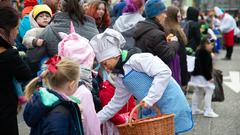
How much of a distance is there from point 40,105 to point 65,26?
1.63 metres

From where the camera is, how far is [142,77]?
165 inches

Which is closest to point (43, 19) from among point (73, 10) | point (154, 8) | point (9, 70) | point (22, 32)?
point (22, 32)

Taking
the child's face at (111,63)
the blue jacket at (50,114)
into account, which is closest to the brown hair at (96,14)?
the child's face at (111,63)

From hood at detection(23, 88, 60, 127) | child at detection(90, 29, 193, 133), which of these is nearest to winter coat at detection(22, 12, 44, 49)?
child at detection(90, 29, 193, 133)

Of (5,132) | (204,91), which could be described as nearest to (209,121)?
(204,91)

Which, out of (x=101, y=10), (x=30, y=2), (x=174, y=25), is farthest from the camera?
(x=30, y=2)

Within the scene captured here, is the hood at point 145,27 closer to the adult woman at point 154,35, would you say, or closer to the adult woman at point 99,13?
the adult woman at point 154,35

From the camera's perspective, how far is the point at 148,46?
5324 millimetres

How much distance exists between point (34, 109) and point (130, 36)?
3.09m

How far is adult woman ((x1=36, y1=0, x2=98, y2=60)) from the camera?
15.5ft

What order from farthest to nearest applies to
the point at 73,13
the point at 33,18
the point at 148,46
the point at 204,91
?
1. the point at 204,91
2. the point at 33,18
3. the point at 148,46
4. the point at 73,13

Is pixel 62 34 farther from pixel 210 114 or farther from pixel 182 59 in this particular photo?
pixel 210 114

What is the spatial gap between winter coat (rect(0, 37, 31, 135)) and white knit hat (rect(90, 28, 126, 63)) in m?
0.62

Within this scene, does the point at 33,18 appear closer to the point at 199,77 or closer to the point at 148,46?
the point at 148,46
